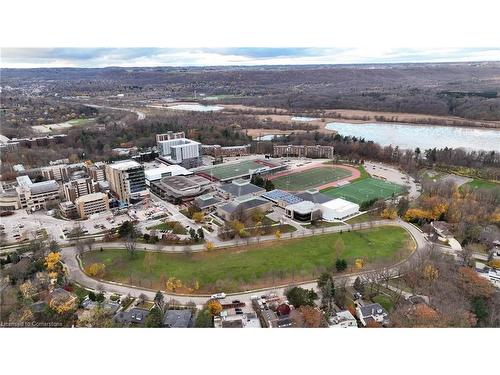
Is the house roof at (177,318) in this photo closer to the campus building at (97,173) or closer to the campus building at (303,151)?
the campus building at (97,173)

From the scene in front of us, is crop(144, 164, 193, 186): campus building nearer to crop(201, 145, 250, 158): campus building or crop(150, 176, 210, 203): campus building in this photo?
crop(150, 176, 210, 203): campus building

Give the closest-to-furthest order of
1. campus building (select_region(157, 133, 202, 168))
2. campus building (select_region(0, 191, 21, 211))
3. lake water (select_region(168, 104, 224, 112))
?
campus building (select_region(0, 191, 21, 211)) < campus building (select_region(157, 133, 202, 168)) < lake water (select_region(168, 104, 224, 112))

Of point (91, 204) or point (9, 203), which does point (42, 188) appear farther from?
point (91, 204)

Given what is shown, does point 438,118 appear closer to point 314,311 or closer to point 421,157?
point 421,157

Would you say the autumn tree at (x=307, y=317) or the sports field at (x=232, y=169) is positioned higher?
the autumn tree at (x=307, y=317)

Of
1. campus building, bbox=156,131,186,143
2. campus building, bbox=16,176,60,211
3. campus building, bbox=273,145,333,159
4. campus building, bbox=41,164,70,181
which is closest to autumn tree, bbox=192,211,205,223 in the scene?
campus building, bbox=16,176,60,211

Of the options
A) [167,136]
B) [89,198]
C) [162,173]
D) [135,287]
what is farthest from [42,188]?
[167,136]

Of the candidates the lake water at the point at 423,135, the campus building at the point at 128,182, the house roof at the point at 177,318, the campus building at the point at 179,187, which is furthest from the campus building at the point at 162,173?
the lake water at the point at 423,135
